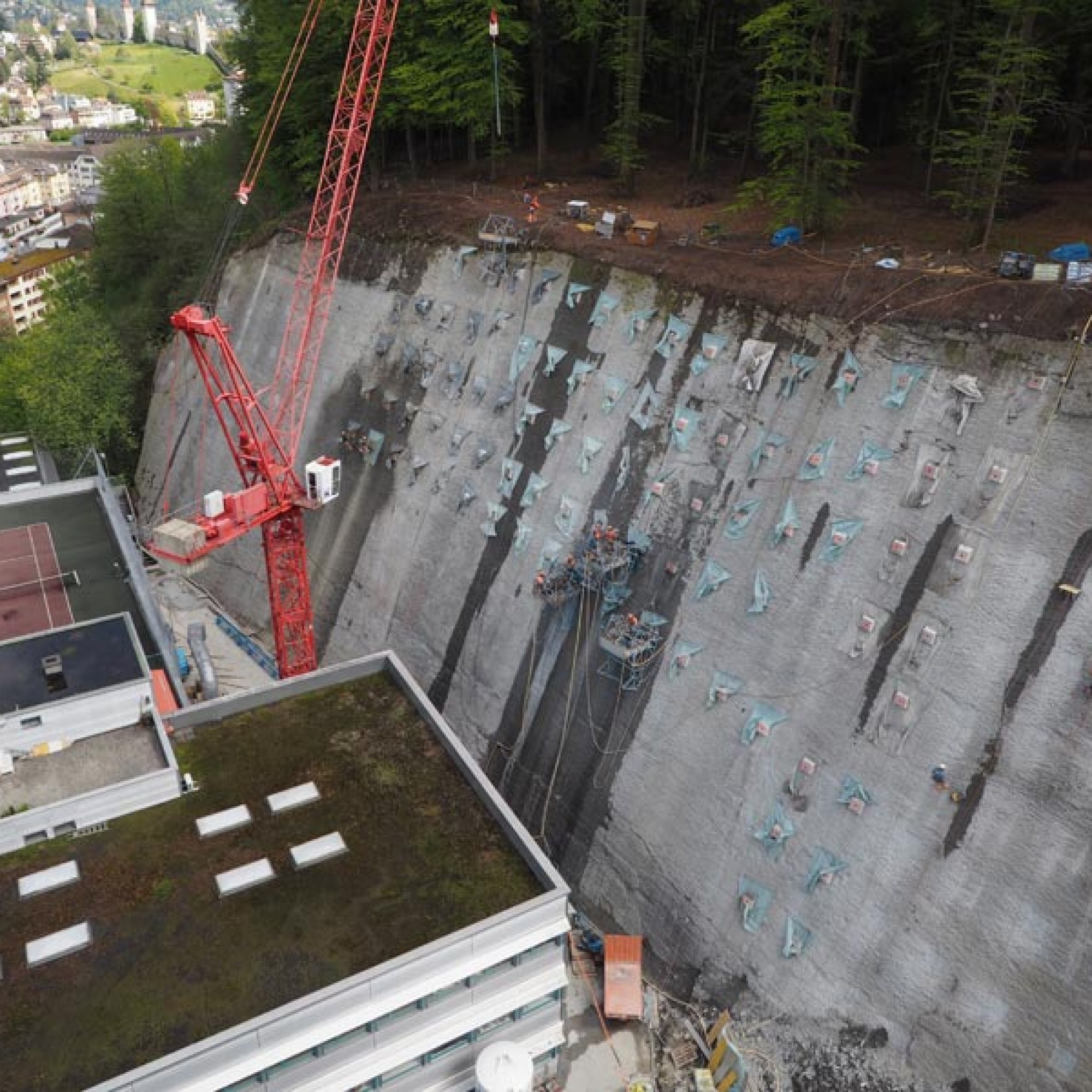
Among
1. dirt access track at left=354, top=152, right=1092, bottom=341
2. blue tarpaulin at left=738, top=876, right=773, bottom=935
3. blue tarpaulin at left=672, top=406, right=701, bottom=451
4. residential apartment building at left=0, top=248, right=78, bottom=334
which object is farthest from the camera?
residential apartment building at left=0, top=248, right=78, bottom=334

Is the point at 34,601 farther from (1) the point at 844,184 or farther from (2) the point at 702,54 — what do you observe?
(2) the point at 702,54

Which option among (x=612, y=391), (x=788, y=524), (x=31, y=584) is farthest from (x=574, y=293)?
(x=31, y=584)

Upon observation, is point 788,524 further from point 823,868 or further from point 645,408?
point 823,868

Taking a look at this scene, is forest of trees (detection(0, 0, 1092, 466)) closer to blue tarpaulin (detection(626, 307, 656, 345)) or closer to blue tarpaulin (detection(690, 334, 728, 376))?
blue tarpaulin (detection(626, 307, 656, 345))

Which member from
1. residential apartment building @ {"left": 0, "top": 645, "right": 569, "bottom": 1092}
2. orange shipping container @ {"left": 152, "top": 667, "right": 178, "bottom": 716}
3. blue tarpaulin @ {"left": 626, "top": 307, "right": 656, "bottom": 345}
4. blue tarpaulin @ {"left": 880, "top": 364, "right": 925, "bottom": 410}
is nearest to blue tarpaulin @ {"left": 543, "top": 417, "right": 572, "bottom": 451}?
blue tarpaulin @ {"left": 626, "top": 307, "right": 656, "bottom": 345}

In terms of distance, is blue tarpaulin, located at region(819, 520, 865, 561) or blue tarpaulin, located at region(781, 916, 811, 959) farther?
blue tarpaulin, located at region(819, 520, 865, 561)

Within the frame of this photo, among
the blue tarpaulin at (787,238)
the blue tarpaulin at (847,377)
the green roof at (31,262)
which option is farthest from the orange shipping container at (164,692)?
the green roof at (31,262)
